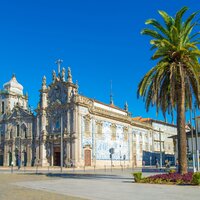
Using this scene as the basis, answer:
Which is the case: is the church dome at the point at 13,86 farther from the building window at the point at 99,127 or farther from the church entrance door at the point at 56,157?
the building window at the point at 99,127

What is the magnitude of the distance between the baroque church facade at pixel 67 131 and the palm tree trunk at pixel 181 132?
31120 mm

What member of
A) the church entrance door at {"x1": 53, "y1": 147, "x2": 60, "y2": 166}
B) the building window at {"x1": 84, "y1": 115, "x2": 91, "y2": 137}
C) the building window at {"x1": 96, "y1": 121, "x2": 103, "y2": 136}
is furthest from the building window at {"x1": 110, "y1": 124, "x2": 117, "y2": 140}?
the church entrance door at {"x1": 53, "y1": 147, "x2": 60, "y2": 166}

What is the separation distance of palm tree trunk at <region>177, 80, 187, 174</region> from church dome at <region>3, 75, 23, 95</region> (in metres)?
62.1

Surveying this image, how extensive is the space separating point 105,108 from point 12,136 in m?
20.6

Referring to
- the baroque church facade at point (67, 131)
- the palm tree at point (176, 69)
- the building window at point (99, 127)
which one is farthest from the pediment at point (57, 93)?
the palm tree at point (176, 69)

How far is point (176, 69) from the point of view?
77.5 feet

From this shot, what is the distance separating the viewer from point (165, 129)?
93.0m

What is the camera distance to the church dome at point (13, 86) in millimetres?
80231

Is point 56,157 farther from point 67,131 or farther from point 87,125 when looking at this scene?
point 87,125

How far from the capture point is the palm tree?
76.3 feet

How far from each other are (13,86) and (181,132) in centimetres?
6374

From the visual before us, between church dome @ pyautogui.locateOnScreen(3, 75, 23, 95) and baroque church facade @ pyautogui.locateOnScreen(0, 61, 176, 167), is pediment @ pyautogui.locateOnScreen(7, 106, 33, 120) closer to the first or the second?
baroque church facade @ pyautogui.locateOnScreen(0, 61, 176, 167)

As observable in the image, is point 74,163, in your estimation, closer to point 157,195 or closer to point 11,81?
point 11,81

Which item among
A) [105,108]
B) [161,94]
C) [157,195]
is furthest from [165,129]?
[157,195]
